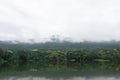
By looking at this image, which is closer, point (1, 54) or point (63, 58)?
point (1, 54)

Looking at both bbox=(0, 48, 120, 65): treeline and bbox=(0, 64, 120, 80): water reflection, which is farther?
bbox=(0, 48, 120, 65): treeline

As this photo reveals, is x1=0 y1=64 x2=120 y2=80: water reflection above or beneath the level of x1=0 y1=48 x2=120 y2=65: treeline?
beneath

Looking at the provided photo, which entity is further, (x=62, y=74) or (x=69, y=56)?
(x=69, y=56)

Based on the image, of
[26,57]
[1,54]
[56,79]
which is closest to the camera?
[56,79]

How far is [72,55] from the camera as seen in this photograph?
148ft

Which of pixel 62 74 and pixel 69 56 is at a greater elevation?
pixel 69 56

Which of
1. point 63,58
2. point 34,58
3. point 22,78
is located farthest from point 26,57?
point 22,78

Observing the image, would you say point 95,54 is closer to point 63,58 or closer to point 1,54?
point 63,58

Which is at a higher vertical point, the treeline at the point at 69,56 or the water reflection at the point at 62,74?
the treeline at the point at 69,56

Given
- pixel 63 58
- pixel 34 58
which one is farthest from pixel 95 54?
pixel 34 58

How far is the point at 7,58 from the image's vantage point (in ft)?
136

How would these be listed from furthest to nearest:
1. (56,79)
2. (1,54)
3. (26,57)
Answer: (26,57) → (1,54) → (56,79)

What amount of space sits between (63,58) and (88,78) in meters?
24.1

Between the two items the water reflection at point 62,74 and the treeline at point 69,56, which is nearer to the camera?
the water reflection at point 62,74
